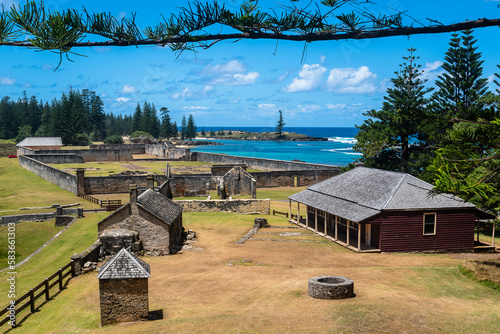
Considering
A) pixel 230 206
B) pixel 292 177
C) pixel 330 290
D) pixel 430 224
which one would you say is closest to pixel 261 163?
pixel 292 177

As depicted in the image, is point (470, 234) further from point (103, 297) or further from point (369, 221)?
point (103, 297)

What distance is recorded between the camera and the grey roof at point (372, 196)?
21.5 metres

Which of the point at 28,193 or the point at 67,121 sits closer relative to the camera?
the point at 28,193

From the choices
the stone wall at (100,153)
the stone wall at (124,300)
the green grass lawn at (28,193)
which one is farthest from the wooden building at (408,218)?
the stone wall at (100,153)

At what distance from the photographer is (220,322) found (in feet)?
37.8

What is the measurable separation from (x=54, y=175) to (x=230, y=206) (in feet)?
76.6

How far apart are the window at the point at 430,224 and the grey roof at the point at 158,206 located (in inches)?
470

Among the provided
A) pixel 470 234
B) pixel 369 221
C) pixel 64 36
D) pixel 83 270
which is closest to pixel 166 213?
pixel 83 270

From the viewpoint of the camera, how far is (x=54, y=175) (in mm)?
46156

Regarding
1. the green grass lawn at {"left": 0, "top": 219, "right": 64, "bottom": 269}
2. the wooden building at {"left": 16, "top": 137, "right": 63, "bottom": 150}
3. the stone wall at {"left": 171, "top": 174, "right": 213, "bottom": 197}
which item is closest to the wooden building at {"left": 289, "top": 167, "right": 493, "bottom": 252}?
the green grass lawn at {"left": 0, "top": 219, "right": 64, "bottom": 269}

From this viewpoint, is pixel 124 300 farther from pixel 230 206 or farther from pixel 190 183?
pixel 190 183

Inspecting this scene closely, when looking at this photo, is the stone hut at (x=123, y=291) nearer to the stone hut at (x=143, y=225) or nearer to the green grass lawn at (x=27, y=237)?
the stone hut at (x=143, y=225)

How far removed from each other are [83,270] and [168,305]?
583 cm

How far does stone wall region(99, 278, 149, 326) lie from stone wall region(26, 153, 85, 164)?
56.2 meters
